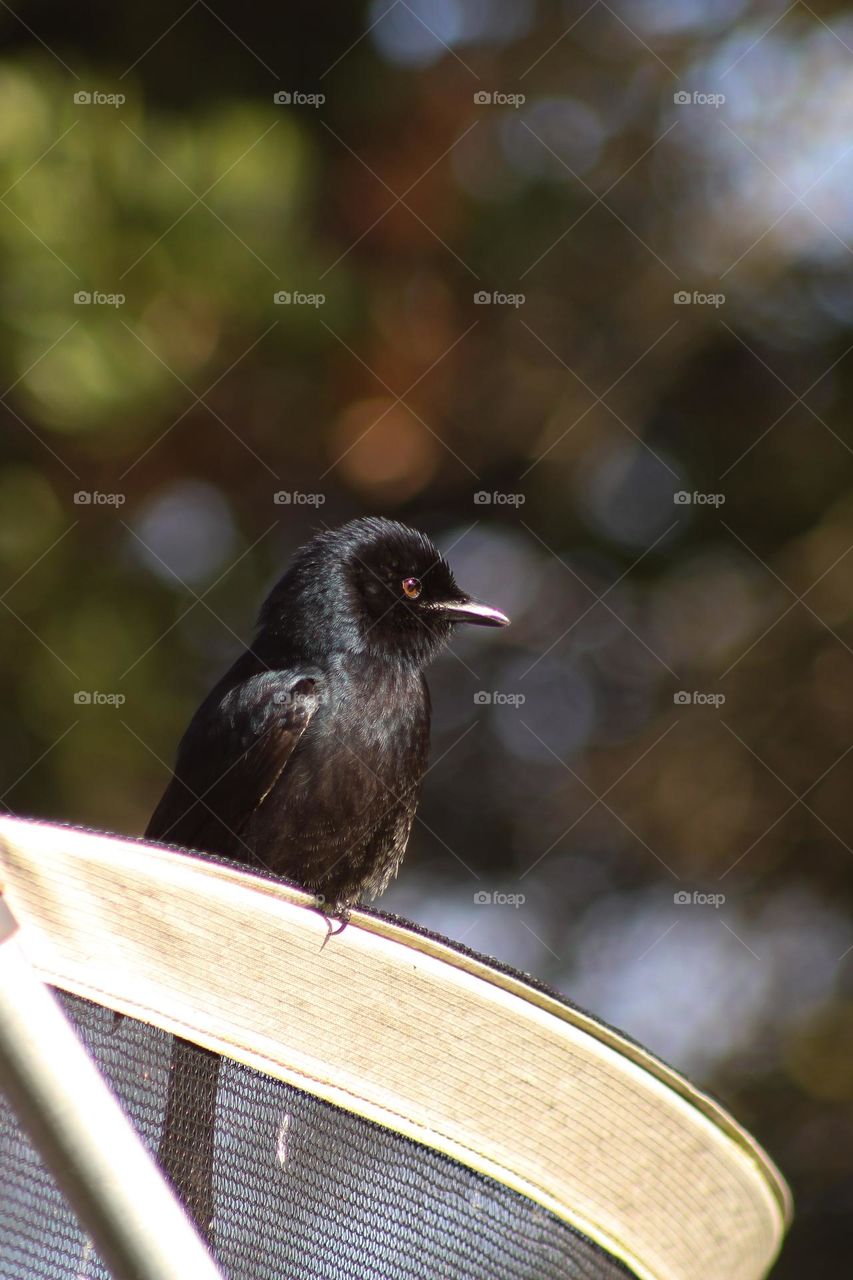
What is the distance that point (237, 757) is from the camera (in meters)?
3.75

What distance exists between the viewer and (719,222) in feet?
18.2

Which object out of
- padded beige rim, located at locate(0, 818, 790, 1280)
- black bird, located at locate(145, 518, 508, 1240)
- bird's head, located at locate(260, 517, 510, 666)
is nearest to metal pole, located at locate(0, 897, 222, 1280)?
padded beige rim, located at locate(0, 818, 790, 1280)

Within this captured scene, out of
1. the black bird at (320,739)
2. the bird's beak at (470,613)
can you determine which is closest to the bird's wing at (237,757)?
the black bird at (320,739)

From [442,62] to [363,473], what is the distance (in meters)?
1.49

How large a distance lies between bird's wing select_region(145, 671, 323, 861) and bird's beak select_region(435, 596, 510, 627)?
0.52m

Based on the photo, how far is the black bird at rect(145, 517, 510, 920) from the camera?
3.68 meters

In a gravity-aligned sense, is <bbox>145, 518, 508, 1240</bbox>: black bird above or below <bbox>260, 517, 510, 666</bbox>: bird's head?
below

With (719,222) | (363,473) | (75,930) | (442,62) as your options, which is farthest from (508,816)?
(75,930)

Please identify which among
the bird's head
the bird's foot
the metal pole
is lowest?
the metal pole

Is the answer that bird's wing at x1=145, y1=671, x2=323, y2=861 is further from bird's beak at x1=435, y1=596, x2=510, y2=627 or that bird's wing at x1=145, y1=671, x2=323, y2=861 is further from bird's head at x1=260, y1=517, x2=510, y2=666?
bird's beak at x1=435, y1=596, x2=510, y2=627

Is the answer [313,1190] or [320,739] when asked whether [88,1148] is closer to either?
[313,1190]

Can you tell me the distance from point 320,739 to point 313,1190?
6.57 feet

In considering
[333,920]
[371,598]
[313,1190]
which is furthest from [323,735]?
[333,920]

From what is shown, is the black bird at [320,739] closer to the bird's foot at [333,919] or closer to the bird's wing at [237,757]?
the bird's wing at [237,757]
